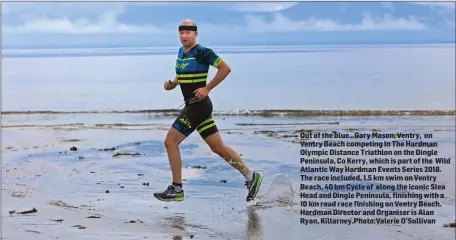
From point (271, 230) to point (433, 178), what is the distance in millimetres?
3760

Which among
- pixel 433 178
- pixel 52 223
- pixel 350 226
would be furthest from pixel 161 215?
pixel 433 178

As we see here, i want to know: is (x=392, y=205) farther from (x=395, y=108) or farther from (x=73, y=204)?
(x=395, y=108)

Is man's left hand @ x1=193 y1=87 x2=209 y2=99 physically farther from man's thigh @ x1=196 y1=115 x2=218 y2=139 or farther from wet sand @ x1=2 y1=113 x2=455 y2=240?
wet sand @ x1=2 y1=113 x2=455 y2=240

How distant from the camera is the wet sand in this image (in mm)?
7434

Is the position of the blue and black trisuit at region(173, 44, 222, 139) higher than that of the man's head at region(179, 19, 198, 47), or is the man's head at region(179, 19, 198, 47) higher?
the man's head at region(179, 19, 198, 47)

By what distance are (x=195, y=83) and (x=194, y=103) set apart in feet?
0.79

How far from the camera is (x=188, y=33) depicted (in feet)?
25.3

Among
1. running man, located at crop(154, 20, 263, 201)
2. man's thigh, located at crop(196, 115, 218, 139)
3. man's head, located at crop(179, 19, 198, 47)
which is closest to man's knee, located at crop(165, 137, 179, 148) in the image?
running man, located at crop(154, 20, 263, 201)

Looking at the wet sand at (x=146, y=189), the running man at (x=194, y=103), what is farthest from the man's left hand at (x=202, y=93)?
the wet sand at (x=146, y=189)

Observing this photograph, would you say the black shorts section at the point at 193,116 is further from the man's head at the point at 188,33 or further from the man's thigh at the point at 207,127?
the man's head at the point at 188,33

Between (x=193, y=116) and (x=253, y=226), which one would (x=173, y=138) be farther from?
(x=253, y=226)

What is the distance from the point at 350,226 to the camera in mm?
7727

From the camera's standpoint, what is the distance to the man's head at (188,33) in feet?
25.3

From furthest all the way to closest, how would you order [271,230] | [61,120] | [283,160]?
[61,120] < [283,160] < [271,230]
